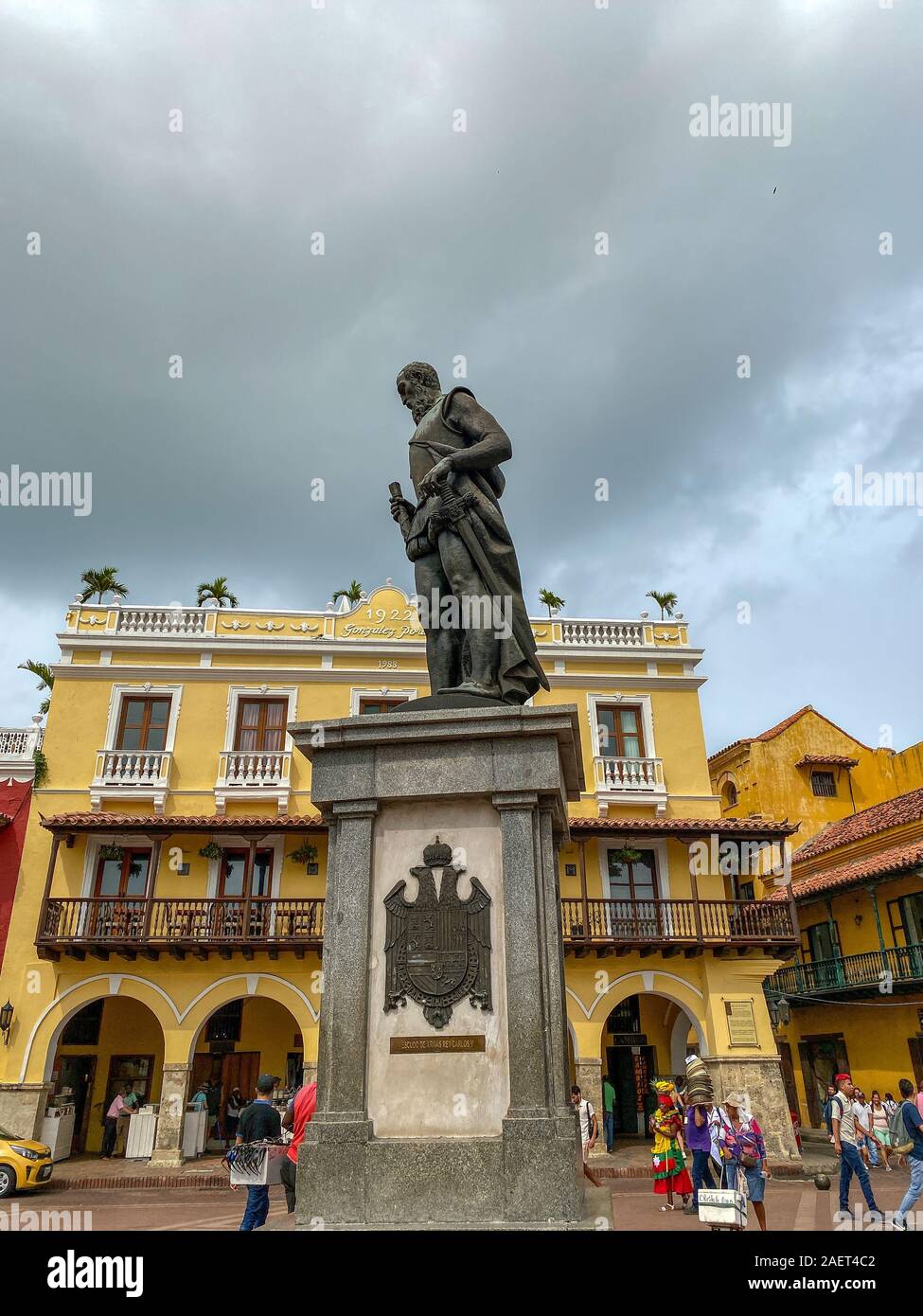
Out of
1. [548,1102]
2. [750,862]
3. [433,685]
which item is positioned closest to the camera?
[548,1102]

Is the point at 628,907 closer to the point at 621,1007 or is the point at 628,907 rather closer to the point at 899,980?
the point at 621,1007

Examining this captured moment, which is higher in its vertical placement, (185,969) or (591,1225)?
(185,969)

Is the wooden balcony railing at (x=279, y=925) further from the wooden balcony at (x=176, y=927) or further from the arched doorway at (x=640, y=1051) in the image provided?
the arched doorway at (x=640, y=1051)

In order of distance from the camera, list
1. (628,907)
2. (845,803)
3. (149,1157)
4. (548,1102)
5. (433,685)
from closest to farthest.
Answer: (548,1102) < (433,685) < (149,1157) < (628,907) < (845,803)

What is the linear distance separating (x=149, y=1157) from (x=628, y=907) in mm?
11246

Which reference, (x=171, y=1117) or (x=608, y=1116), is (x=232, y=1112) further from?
(x=608, y=1116)

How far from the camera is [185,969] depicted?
61.8ft

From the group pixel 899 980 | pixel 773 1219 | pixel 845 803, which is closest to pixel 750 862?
pixel 899 980

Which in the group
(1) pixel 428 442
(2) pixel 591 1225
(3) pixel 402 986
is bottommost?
(2) pixel 591 1225

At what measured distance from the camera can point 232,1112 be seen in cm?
2012

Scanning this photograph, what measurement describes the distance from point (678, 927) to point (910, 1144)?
34.5 feet

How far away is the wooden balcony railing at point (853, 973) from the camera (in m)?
20.5

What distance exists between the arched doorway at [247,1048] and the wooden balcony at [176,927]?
3.35 metres

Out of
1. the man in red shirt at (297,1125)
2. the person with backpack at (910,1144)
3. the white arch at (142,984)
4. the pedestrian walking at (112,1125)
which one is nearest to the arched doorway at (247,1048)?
the pedestrian walking at (112,1125)
